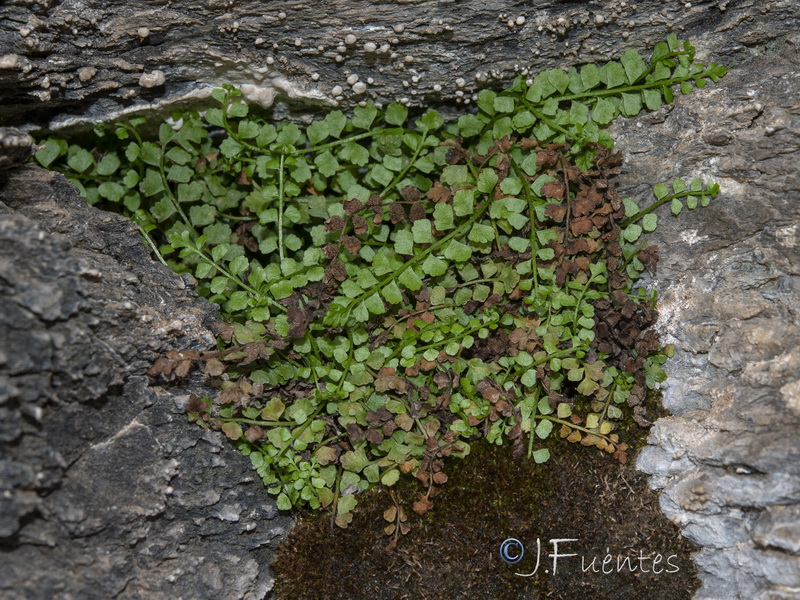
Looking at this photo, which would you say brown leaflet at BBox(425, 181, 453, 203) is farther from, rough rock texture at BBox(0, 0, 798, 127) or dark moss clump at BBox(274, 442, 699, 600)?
dark moss clump at BBox(274, 442, 699, 600)

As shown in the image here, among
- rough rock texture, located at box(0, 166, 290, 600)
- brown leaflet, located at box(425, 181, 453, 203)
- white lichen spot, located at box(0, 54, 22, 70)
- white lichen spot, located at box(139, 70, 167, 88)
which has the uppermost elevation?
white lichen spot, located at box(0, 54, 22, 70)

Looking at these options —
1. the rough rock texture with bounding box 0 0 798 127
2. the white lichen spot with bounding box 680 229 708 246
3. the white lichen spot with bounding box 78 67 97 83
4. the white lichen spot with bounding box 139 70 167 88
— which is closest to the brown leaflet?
the rough rock texture with bounding box 0 0 798 127

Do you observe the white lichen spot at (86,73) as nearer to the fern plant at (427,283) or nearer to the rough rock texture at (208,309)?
the rough rock texture at (208,309)

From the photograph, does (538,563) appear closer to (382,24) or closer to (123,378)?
(123,378)

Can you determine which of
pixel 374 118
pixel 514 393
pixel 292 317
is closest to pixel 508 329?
pixel 514 393

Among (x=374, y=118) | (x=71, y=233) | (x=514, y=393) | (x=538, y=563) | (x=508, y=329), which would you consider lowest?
(x=538, y=563)

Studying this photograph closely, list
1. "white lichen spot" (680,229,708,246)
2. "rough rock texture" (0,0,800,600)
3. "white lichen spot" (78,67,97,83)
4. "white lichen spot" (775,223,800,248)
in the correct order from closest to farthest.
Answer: "rough rock texture" (0,0,800,600), "white lichen spot" (775,223,800,248), "white lichen spot" (78,67,97,83), "white lichen spot" (680,229,708,246)

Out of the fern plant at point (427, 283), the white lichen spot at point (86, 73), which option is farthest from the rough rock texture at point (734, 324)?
the white lichen spot at point (86, 73)
